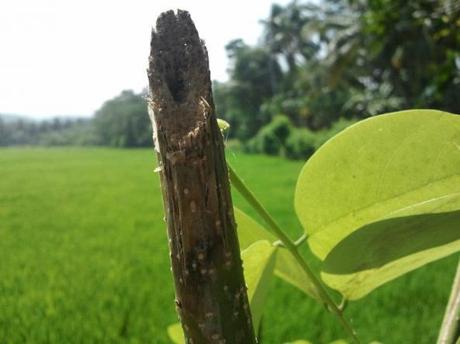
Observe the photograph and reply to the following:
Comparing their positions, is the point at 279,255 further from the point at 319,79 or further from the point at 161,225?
the point at 319,79

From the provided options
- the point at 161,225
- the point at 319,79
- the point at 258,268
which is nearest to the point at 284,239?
the point at 258,268

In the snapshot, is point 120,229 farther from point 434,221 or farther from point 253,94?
point 253,94

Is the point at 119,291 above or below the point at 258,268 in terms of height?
below

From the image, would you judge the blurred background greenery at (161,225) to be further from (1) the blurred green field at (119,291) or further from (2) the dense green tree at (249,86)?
(2) the dense green tree at (249,86)

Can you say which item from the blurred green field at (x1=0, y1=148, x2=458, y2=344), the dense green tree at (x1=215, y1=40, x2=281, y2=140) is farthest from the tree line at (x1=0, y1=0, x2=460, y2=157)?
the blurred green field at (x1=0, y1=148, x2=458, y2=344)

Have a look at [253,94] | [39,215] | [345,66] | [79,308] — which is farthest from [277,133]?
[79,308]

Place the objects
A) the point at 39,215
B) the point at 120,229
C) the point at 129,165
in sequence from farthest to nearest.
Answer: the point at 129,165
the point at 39,215
the point at 120,229
